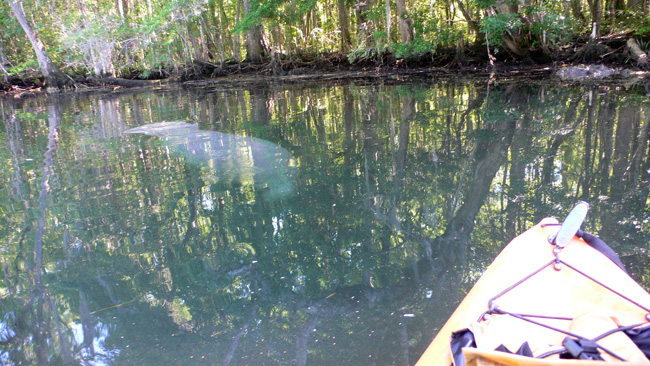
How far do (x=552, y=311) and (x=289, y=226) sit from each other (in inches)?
94.3

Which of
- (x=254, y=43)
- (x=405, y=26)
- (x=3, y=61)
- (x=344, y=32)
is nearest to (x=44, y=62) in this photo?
(x=3, y=61)

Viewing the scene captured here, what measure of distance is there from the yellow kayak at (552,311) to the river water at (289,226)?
640 mm

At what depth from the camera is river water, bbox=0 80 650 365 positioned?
2459 millimetres

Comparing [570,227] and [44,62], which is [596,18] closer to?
[570,227]

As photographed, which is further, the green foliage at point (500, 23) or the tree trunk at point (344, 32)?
the tree trunk at point (344, 32)

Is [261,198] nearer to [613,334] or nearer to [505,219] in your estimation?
[505,219]

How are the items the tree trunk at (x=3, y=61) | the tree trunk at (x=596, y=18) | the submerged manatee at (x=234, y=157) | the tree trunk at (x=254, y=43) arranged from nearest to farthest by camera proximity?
1. the submerged manatee at (x=234, y=157)
2. the tree trunk at (x=596, y=18)
3. the tree trunk at (x=254, y=43)
4. the tree trunk at (x=3, y=61)

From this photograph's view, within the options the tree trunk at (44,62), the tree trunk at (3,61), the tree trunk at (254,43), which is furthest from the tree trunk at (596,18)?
the tree trunk at (3,61)

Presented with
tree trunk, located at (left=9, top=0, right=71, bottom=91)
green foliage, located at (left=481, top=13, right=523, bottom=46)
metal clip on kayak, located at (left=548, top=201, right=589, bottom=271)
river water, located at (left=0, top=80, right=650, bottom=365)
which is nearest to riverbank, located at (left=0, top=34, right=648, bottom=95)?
tree trunk, located at (left=9, top=0, right=71, bottom=91)

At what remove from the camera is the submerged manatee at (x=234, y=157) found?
16.2 feet

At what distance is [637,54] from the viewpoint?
1223 cm

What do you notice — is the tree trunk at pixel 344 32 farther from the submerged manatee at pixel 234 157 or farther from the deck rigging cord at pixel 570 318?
the deck rigging cord at pixel 570 318

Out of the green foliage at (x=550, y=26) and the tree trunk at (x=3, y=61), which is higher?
the tree trunk at (x=3, y=61)

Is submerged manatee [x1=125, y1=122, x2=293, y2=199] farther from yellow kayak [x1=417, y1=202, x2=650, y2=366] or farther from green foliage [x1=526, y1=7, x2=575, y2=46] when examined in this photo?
green foliage [x1=526, y1=7, x2=575, y2=46]
